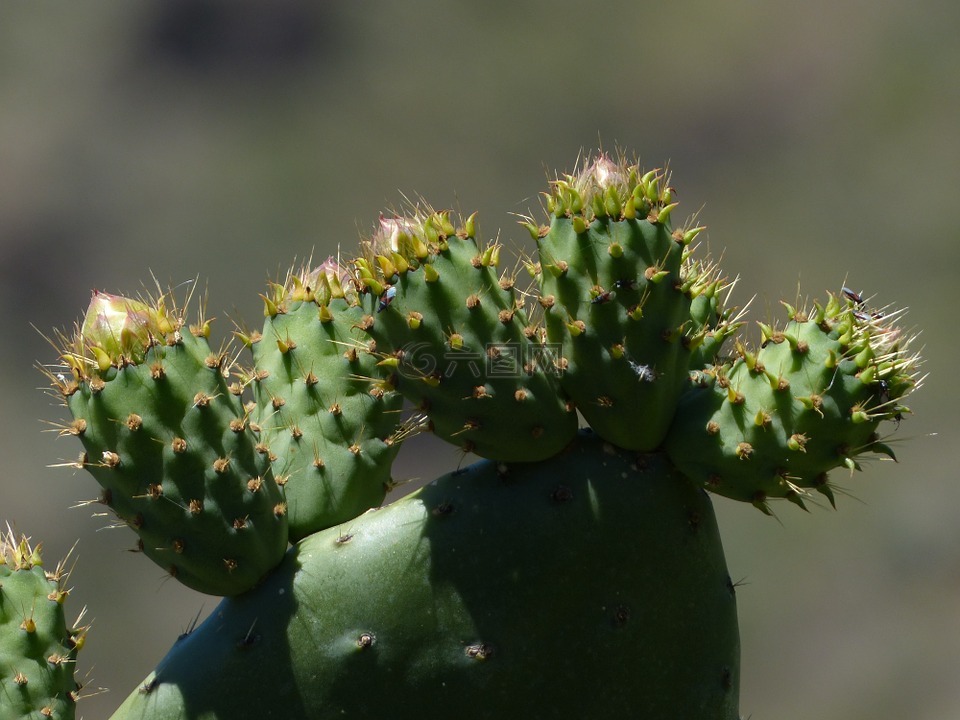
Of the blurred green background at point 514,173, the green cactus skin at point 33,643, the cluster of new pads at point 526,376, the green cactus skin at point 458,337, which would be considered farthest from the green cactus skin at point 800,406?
the blurred green background at point 514,173

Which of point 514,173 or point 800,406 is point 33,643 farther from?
point 514,173

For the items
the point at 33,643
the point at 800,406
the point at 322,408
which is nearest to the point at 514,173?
the point at 322,408

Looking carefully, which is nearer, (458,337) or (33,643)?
(458,337)

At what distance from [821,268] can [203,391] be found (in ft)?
60.8

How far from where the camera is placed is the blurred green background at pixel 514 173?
16.5 meters

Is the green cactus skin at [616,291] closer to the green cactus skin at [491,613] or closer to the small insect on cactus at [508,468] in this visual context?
the small insect on cactus at [508,468]

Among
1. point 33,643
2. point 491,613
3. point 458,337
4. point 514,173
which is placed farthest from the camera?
point 514,173

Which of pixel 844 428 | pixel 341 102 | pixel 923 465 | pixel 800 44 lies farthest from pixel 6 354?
pixel 844 428

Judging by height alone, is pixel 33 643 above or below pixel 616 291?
below

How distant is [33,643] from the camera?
89.5 inches

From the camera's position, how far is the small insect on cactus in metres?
2.03

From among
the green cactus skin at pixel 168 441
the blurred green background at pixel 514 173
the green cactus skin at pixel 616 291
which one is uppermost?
the blurred green background at pixel 514 173

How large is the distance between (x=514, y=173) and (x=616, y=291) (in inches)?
746

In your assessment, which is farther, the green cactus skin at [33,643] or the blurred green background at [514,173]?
the blurred green background at [514,173]
